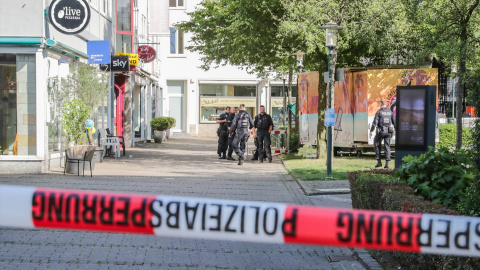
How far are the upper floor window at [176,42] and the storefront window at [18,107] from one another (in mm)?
30631

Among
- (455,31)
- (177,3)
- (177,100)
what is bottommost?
(177,100)

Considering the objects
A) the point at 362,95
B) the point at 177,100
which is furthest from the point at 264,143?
the point at 177,100

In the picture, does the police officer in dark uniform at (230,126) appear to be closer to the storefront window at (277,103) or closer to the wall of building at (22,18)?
the wall of building at (22,18)

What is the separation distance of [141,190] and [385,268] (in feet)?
23.8

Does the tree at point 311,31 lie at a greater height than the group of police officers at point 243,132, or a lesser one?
greater

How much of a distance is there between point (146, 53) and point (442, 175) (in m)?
24.1

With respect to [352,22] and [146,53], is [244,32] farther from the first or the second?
[146,53]

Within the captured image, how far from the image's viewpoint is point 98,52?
1973 cm

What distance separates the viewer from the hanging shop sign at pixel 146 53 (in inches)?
1187

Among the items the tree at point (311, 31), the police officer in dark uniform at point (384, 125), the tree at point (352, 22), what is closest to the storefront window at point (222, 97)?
the tree at point (311, 31)

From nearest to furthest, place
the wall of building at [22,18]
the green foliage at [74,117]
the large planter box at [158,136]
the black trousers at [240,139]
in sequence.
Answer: the wall of building at [22,18]
the green foliage at [74,117]
the black trousers at [240,139]
the large planter box at [158,136]

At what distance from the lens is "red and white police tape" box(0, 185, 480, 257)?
284 centimetres

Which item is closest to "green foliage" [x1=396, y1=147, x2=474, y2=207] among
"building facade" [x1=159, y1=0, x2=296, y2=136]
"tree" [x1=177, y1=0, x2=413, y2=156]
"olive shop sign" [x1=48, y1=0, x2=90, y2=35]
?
"olive shop sign" [x1=48, y1=0, x2=90, y2=35]

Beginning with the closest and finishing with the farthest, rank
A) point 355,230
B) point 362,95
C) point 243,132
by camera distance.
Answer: point 355,230 < point 243,132 < point 362,95
